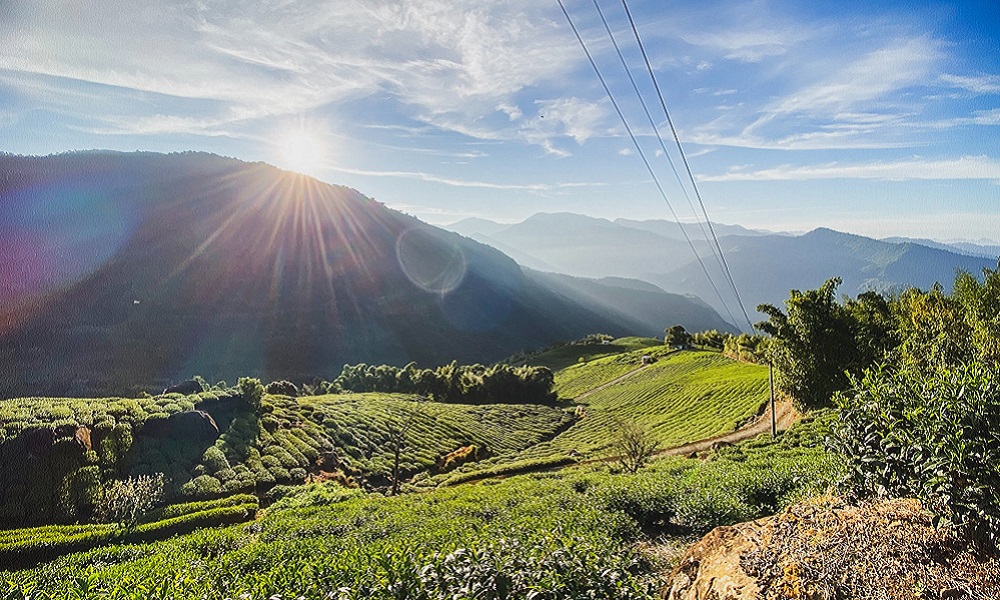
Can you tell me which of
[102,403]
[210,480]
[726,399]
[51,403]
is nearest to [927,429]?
[210,480]

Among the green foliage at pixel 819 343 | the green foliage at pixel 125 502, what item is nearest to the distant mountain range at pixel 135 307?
the green foliage at pixel 125 502

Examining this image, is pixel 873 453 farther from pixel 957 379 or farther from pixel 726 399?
pixel 726 399

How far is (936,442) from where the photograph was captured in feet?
19.1

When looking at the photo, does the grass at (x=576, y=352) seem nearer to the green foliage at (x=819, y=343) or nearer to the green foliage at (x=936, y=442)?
the green foliage at (x=819, y=343)

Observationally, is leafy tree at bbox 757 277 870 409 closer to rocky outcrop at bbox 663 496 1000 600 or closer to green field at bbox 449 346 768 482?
green field at bbox 449 346 768 482

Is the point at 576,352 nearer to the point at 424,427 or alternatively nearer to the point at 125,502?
the point at 424,427

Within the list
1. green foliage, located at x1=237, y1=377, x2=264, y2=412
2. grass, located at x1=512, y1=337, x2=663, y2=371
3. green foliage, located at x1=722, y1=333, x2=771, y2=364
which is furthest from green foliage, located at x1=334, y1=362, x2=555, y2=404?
green foliage, located at x1=237, y1=377, x2=264, y2=412

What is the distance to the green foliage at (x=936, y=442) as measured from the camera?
5340 millimetres

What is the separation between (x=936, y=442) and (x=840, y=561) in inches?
82.7

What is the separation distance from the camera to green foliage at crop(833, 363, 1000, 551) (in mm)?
5340

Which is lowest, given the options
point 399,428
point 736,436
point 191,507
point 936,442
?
point 399,428

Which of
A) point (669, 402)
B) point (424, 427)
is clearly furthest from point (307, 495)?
point (669, 402)

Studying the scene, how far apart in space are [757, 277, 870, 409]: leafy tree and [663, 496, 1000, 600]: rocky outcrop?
98.7 ft

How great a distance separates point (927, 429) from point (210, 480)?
42.3 meters
